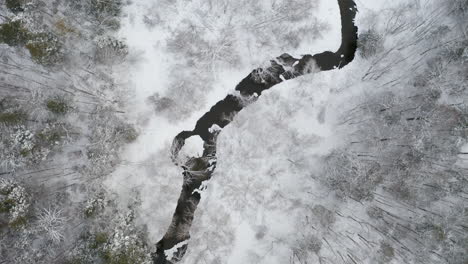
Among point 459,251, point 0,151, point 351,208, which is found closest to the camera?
point 0,151

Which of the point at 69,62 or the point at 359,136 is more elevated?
the point at 69,62

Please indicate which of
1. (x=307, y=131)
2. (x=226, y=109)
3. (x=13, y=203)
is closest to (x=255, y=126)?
(x=226, y=109)

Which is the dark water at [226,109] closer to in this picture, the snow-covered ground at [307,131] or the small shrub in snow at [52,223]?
the snow-covered ground at [307,131]

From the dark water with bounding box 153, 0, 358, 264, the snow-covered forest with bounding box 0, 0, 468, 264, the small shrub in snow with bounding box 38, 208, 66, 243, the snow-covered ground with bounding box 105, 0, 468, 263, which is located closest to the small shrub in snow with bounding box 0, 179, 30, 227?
the small shrub in snow with bounding box 38, 208, 66, 243

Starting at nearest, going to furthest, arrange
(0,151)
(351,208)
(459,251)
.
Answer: (0,151)
(459,251)
(351,208)

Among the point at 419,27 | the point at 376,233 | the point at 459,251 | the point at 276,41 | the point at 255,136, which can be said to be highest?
the point at 276,41

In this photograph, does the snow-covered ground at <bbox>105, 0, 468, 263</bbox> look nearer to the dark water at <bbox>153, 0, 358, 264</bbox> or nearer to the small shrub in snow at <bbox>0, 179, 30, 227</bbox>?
the dark water at <bbox>153, 0, 358, 264</bbox>

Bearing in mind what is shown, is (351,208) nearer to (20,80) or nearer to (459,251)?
(459,251)

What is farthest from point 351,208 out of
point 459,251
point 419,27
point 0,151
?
point 0,151
